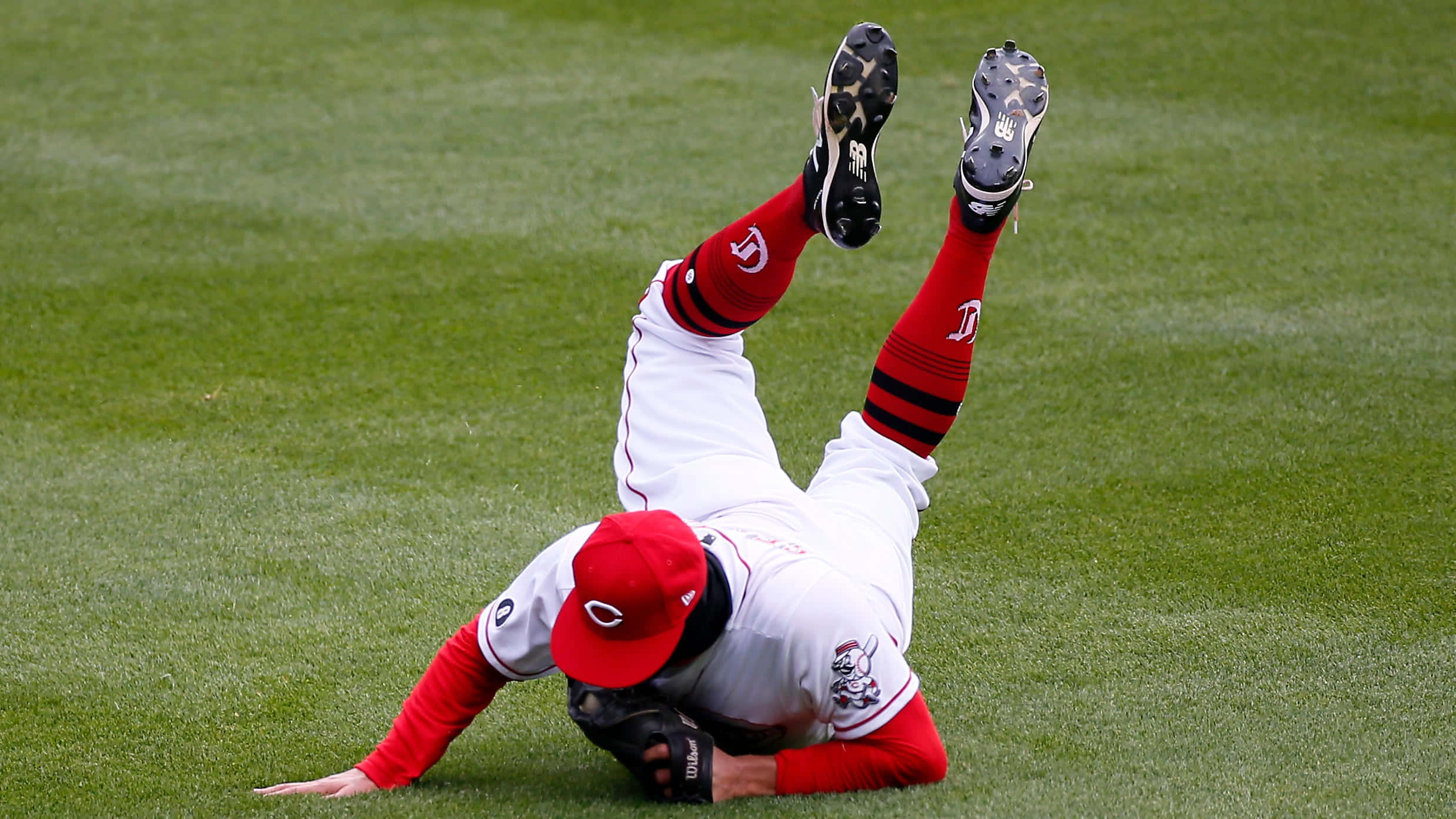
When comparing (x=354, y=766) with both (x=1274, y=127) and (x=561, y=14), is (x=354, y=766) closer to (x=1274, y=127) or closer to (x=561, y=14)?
(x=1274, y=127)

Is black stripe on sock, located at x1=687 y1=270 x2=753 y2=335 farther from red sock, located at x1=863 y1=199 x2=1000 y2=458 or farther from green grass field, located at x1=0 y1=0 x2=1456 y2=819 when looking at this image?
green grass field, located at x1=0 y1=0 x2=1456 y2=819

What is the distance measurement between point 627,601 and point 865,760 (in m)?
0.57

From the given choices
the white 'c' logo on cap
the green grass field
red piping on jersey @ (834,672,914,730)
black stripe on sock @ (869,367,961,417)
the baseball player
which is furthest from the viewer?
black stripe on sock @ (869,367,961,417)

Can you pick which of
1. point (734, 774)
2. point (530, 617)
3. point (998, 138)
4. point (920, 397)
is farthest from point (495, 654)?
point (998, 138)

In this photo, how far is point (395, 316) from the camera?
18.3 feet

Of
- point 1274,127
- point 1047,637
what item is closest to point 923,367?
point 1047,637

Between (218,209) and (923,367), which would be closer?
(923,367)

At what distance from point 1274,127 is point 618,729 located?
242 inches

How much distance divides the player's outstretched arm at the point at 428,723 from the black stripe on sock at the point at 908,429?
100cm

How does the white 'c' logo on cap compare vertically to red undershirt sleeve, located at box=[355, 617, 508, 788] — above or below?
above

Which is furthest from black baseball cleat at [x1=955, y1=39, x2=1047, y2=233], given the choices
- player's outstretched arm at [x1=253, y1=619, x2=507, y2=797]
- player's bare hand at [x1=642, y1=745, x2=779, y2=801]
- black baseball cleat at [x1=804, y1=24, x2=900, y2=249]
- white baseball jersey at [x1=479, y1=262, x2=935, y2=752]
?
player's outstretched arm at [x1=253, y1=619, x2=507, y2=797]

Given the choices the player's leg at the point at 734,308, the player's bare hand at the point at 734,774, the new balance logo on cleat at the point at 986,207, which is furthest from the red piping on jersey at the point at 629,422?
the new balance logo on cleat at the point at 986,207

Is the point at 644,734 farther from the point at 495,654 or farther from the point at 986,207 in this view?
Result: the point at 986,207

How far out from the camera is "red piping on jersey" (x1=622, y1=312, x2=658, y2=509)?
298 cm
